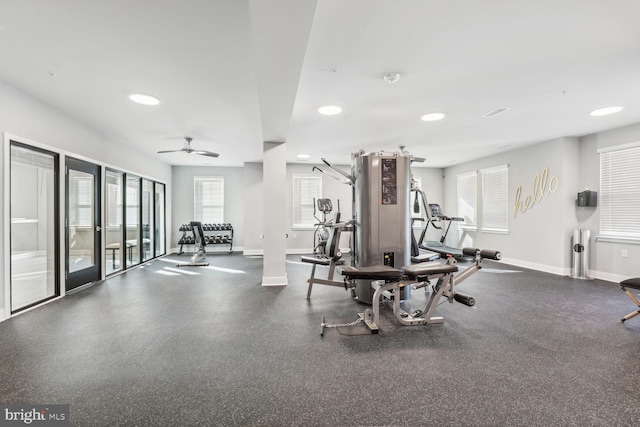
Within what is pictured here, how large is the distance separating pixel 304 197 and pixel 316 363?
21.1 ft

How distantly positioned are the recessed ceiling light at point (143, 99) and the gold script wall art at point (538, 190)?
6.79 metres

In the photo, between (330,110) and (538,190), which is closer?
(330,110)

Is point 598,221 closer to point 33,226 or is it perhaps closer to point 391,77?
point 391,77

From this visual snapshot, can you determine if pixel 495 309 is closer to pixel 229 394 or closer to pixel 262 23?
pixel 229 394

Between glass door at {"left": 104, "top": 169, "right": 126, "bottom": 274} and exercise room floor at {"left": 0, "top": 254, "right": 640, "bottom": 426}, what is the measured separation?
1639 millimetres

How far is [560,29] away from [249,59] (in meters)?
2.50

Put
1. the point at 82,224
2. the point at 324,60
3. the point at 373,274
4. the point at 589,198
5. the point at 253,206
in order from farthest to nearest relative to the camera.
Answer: the point at 253,206, the point at 589,198, the point at 82,224, the point at 373,274, the point at 324,60

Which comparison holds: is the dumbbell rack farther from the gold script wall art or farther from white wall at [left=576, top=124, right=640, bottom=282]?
white wall at [left=576, top=124, right=640, bottom=282]

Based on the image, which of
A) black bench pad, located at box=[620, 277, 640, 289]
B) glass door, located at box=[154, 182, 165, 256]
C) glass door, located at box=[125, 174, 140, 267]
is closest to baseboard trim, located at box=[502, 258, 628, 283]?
black bench pad, located at box=[620, 277, 640, 289]

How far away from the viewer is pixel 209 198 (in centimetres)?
866

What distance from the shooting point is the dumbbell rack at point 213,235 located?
801 cm

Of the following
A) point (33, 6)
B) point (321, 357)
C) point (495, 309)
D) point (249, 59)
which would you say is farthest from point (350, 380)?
point (33, 6)

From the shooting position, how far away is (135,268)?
6.11 metres

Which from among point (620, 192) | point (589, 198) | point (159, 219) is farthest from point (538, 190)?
point (159, 219)
